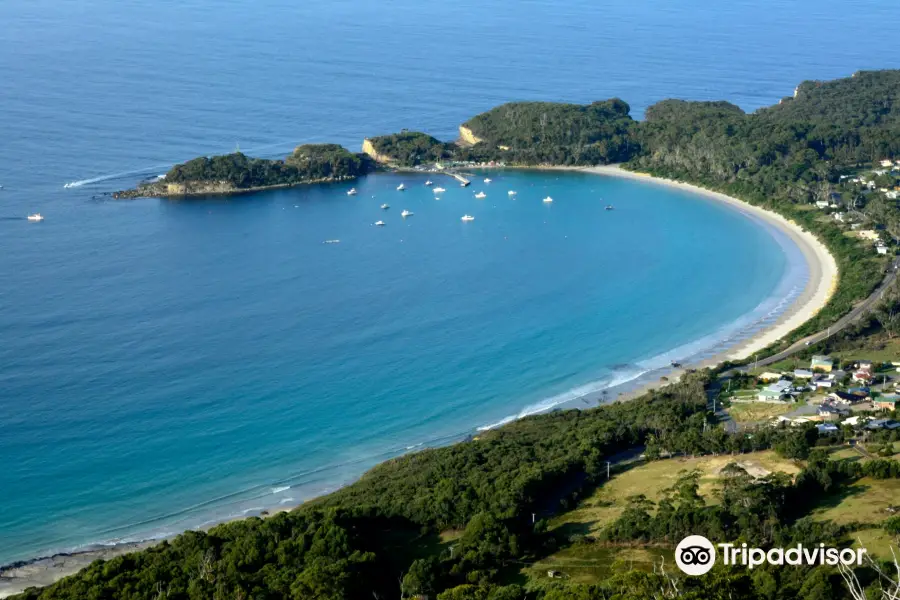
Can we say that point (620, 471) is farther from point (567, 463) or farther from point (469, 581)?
point (469, 581)

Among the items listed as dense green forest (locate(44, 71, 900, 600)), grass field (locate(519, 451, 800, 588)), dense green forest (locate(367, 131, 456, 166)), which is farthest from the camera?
dense green forest (locate(367, 131, 456, 166))

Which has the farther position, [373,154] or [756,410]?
[373,154]

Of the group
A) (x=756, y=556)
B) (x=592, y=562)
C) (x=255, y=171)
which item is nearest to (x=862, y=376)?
(x=592, y=562)

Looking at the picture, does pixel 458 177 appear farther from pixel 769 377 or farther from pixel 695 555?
pixel 695 555

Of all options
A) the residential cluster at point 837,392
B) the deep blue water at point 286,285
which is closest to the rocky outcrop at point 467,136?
the deep blue water at point 286,285

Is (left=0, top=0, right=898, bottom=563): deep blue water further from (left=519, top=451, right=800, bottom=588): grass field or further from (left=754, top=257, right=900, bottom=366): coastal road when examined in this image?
(left=519, top=451, right=800, bottom=588): grass field

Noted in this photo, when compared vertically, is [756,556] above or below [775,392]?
above

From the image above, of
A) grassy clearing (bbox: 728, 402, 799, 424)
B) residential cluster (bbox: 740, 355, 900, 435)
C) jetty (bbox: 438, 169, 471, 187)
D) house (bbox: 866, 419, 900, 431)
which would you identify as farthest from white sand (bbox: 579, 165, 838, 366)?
jetty (bbox: 438, 169, 471, 187)
